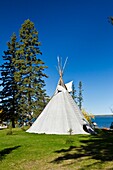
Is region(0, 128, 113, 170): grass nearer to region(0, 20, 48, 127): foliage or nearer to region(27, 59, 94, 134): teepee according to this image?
region(27, 59, 94, 134): teepee

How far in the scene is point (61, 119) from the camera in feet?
67.2

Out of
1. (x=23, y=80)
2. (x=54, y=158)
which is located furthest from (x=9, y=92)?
(x=54, y=158)

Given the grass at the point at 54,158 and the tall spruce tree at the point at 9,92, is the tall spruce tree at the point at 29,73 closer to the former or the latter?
the tall spruce tree at the point at 9,92

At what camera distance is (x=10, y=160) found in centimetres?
1059

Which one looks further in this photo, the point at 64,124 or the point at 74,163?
the point at 64,124

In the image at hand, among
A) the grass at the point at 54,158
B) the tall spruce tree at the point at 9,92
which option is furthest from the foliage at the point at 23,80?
the grass at the point at 54,158

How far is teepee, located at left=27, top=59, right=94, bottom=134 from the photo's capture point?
20.1 metres

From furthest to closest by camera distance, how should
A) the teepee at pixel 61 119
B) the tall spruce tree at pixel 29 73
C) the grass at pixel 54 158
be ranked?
the tall spruce tree at pixel 29 73 → the teepee at pixel 61 119 → the grass at pixel 54 158

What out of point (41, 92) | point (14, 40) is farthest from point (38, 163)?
point (14, 40)

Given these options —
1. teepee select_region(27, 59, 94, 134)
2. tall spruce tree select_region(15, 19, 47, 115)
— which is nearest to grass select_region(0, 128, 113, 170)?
teepee select_region(27, 59, 94, 134)

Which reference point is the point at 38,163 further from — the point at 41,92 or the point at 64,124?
the point at 41,92

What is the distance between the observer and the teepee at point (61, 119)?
2012cm

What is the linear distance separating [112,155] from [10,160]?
4312 millimetres

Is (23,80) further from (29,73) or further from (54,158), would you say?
(54,158)
